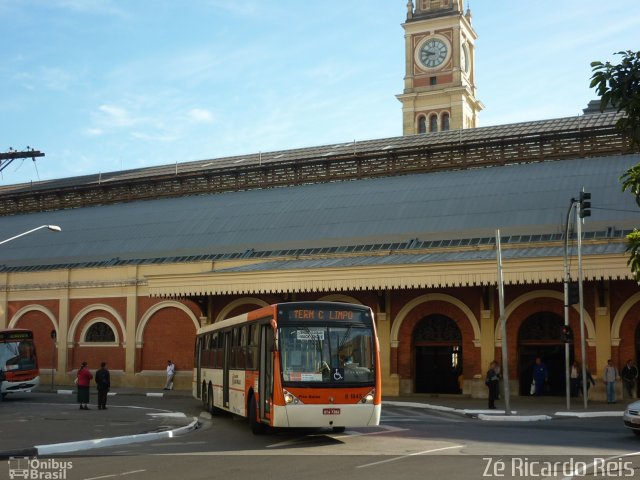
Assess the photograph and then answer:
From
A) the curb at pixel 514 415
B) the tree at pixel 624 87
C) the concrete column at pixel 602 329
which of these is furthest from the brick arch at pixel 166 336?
the tree at pixel 624 87

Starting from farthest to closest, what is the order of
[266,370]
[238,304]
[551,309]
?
[238,304], [551,309], [266,370]

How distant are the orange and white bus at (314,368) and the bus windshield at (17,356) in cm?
1895

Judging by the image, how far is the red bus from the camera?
3570cm

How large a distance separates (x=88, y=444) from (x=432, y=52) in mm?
81269

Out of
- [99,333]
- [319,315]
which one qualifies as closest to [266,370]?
[319,315]

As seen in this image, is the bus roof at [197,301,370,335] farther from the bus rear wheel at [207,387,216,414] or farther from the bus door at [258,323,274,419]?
the bus rear wheel at [207,387,216,414]

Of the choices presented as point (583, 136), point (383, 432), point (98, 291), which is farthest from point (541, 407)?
point (98, 291)

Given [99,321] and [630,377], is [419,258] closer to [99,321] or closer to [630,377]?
[630,377]

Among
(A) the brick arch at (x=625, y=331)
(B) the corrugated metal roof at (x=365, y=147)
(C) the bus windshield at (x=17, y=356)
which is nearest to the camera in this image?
(A) the brick arch at (x=625, y=331)

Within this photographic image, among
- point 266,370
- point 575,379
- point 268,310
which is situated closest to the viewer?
point 266,370

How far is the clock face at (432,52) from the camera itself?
307 ft

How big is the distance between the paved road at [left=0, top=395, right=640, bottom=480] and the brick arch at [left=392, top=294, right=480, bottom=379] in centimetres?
983

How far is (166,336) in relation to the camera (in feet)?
141

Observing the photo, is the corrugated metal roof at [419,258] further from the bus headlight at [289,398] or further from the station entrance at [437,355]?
the bus headlight at [289,398]
